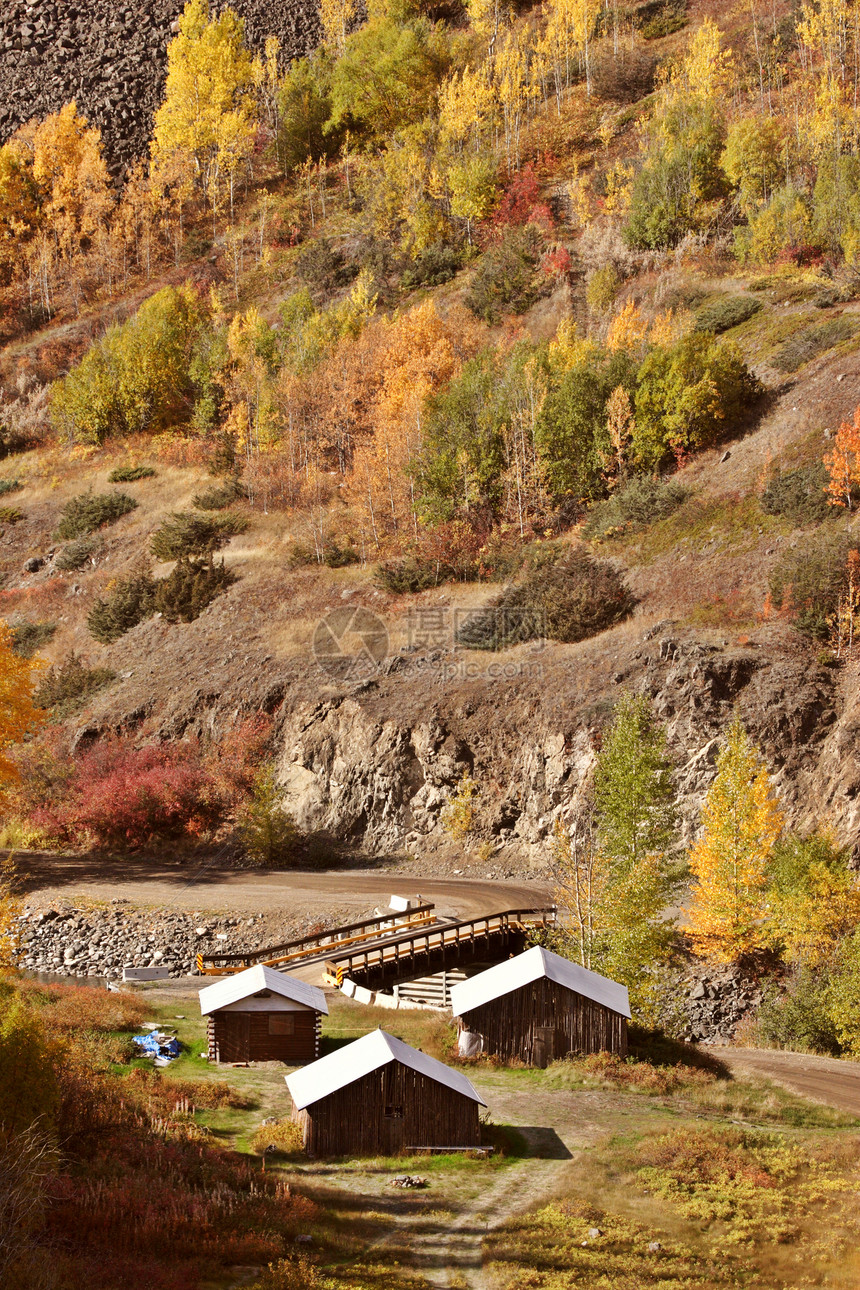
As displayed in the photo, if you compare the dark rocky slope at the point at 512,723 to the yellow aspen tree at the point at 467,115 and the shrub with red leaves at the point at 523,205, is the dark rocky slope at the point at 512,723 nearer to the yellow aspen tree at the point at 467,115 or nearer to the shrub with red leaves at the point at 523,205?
the shrub with red leaves at the point at 523,205

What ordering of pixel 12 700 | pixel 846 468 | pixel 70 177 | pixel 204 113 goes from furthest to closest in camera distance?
pixel 204 113 < pixel 70 177 < pixel 846 468 < pixel 12 700

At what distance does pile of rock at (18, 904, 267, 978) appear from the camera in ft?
116

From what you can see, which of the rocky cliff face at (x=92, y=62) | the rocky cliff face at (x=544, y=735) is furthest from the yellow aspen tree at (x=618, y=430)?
the rocky cliff face at (x=92, y=62)

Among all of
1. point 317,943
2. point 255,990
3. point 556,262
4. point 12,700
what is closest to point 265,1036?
point 255,990

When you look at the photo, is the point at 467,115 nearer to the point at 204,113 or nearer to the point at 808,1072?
the point at 204,113

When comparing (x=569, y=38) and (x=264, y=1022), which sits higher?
(x=569, y=38)

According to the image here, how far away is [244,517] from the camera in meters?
67.2

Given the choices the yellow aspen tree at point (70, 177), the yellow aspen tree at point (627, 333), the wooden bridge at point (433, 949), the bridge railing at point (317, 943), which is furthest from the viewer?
the yellow aspen tree at point (70, 177)

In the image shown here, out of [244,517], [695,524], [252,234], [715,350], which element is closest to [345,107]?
[252,234]

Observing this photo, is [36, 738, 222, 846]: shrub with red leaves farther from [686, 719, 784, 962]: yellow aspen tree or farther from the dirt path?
the dirt path

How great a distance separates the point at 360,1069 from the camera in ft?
69.6

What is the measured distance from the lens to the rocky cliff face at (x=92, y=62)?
110562 millimetres

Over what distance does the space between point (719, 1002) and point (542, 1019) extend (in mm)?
8419

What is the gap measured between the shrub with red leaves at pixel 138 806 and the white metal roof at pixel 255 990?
1879 centimetres
